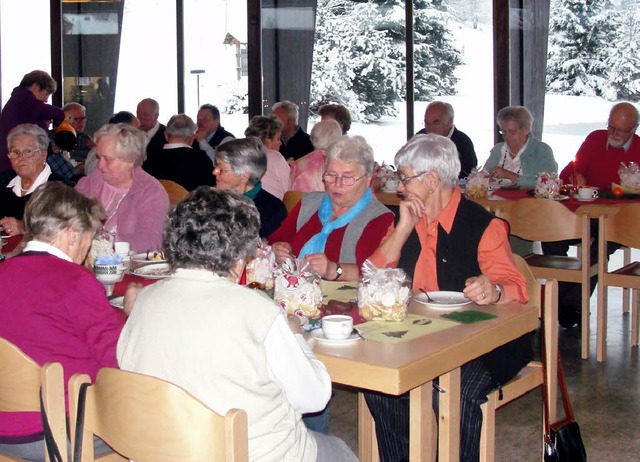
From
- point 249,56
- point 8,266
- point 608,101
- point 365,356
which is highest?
point 249,56

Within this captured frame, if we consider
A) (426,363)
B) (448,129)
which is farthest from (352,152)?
(448,129)

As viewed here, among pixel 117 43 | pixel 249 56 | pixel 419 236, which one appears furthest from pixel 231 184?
pixel 117 43

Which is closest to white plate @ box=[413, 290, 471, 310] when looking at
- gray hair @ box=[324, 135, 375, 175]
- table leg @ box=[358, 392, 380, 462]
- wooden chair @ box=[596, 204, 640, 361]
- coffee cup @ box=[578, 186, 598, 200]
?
table leg @ box=[358, 392, 380, 462]

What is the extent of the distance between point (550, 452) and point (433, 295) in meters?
0.64

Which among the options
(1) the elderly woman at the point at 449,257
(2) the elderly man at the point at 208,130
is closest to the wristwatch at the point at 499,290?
(1) the elderly woman at the point at 449,257

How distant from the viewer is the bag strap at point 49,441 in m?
2.19

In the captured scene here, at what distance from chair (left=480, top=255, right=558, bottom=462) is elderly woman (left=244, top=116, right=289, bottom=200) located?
290 cm

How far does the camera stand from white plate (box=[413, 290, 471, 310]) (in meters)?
2.87

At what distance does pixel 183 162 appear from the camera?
6.34 meters

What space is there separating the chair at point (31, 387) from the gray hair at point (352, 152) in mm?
1878

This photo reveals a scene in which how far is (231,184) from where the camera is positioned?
441 cm

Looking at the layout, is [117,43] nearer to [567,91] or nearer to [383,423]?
[567,91]

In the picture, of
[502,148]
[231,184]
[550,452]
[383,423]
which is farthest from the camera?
[502,148]

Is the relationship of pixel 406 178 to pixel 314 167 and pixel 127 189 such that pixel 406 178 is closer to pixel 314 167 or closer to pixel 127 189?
pixel 127 189
